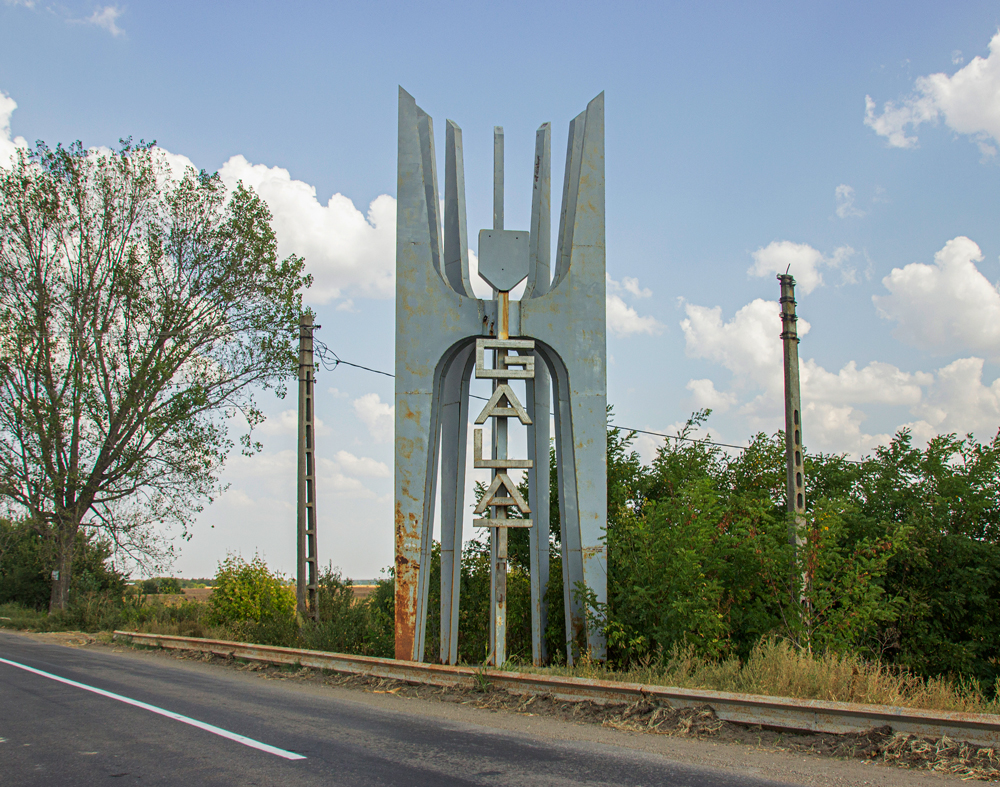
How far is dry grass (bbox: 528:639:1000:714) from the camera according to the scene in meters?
7.37

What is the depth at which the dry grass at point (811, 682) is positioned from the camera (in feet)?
24.2

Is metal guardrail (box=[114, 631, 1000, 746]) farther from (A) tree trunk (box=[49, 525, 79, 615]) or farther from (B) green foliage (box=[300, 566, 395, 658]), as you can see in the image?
(A) tree trunk (box=[49, 525, 79, 615])

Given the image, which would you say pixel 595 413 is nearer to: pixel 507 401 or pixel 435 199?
pixel 507 401

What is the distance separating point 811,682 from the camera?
7816mm

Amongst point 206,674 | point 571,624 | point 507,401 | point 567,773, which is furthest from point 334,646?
point 567,773

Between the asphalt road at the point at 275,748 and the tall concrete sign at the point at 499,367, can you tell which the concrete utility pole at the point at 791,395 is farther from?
the asphalt road at the point at 275,748

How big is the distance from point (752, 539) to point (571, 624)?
3.11 metres

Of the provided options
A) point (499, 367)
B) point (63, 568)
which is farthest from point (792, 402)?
point (63, 568)

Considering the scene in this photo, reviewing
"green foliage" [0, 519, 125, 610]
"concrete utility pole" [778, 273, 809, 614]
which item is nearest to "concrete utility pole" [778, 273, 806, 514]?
"concrete utility pole" [778, 273, 809, 614]

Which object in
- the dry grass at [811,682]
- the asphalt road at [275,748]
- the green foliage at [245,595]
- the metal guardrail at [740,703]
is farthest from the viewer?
the green foliage at [245,595]

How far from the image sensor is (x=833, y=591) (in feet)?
38.5

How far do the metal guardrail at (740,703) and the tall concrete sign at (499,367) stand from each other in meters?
1.59

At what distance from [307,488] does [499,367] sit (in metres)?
6.72

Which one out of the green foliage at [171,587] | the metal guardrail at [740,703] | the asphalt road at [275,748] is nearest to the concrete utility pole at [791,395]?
the metal guardrail at [740,703]
